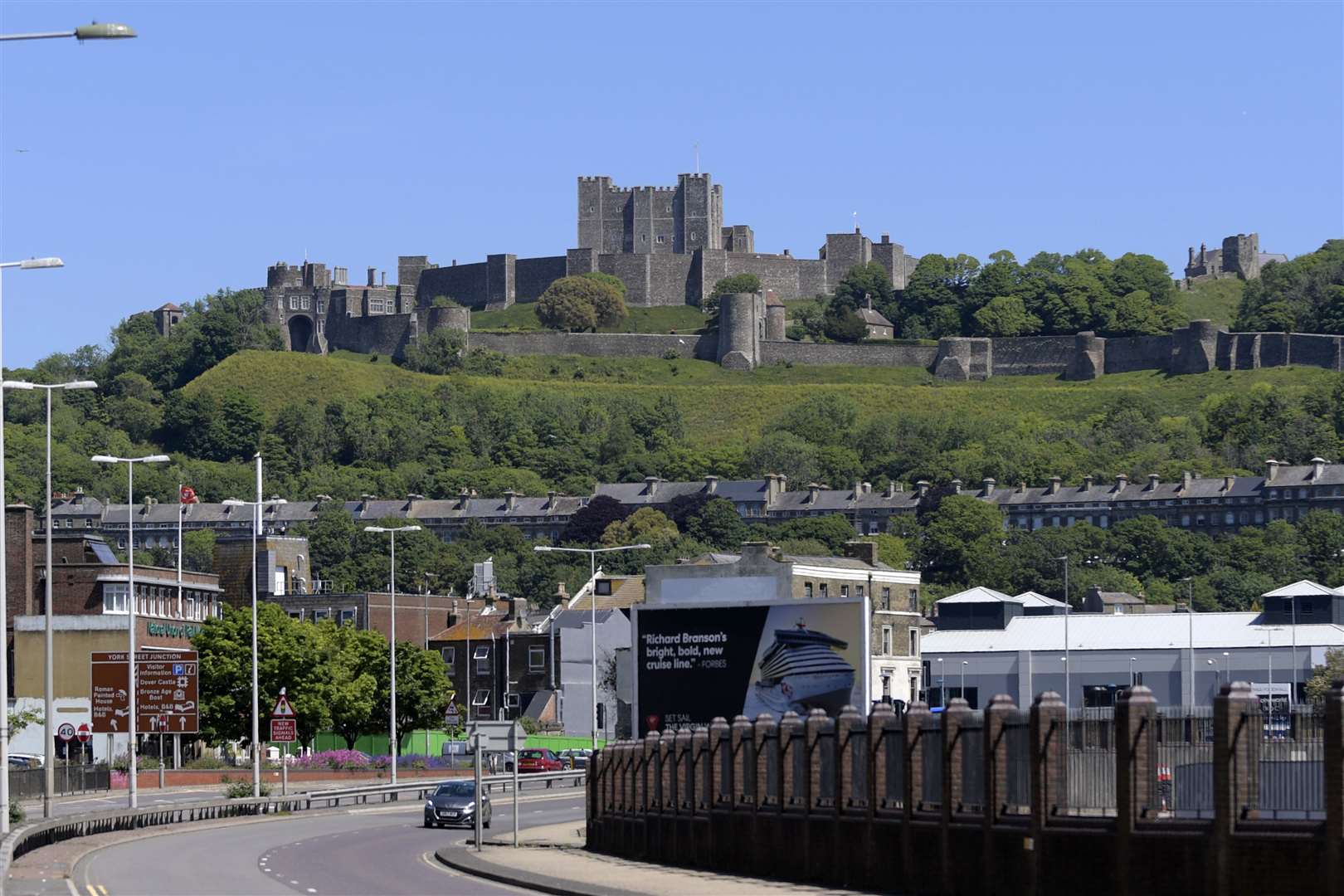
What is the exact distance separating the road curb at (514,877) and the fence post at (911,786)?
12.0 feet

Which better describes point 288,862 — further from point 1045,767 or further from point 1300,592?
point 1300,592

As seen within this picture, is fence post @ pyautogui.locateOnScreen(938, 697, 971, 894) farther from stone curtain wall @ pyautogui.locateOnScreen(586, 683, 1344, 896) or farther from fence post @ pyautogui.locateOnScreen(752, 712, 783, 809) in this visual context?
fence post @ pyautogui.locateOnScreen(752, 712, 783, 809)

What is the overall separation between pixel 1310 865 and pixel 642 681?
40.6m

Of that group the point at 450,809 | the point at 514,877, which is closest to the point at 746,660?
the point at 450,809

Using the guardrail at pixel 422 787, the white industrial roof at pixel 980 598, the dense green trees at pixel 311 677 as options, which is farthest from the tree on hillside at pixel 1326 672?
the dense green trees at pixel 311 677

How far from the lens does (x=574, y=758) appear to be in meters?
93.2

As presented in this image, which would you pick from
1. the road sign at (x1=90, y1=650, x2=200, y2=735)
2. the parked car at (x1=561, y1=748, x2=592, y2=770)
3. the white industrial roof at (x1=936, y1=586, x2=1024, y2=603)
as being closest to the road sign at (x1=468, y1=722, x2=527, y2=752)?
the road sign at (x1=90, y1=650, x2=200, y2=735)

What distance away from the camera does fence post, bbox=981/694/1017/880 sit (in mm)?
30406

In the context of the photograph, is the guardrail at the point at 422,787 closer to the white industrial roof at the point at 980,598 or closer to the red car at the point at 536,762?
the red car at the point at 536,762

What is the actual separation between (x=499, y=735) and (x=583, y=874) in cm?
807

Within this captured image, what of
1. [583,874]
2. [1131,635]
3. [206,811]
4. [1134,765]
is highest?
[1134,765]

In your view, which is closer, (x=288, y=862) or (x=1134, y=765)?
(x=1134, y=765)

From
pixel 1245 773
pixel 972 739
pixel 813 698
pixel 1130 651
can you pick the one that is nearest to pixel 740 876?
pixel 972 739

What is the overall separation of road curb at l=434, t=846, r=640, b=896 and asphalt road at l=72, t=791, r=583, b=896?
12.6 inches
